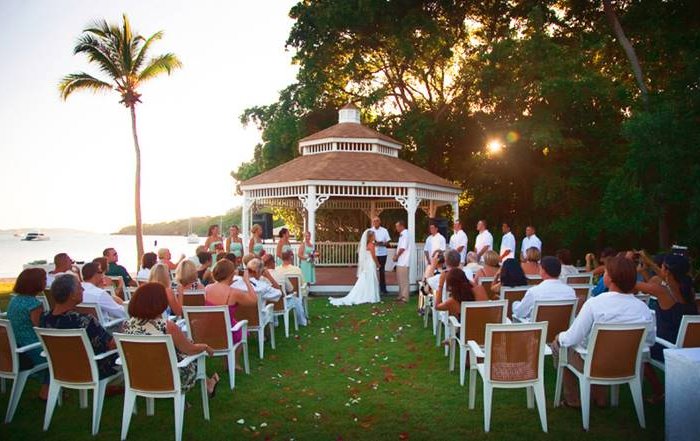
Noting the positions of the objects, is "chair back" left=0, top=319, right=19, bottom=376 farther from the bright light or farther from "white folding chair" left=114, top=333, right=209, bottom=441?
the bright light

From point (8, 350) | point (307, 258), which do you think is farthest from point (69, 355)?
point (307, 258)

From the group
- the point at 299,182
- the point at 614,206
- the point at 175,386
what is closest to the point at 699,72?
the point at 614,206

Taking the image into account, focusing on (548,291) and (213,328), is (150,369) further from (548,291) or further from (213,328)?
(548,291)

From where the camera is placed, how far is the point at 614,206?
1455 cm

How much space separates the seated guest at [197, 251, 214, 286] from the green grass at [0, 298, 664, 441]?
1.73 m

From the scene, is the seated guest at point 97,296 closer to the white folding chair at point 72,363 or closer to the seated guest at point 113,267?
the white folding chair at point 72,363

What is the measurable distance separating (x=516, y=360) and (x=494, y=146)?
A: 17335mm

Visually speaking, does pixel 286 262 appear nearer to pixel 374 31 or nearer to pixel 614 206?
pixel 614 206

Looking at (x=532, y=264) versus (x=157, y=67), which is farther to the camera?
(x=157, y=67)

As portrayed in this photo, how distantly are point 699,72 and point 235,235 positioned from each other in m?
12.3

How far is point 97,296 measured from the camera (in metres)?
6.24

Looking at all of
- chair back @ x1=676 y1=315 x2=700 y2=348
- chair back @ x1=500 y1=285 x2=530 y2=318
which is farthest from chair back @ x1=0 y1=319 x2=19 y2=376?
chair back @ x1=676 y1=315 x2=700 y2=348

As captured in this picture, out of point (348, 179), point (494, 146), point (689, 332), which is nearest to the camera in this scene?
point (689, 332)

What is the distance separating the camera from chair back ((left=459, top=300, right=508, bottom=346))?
5855mm
